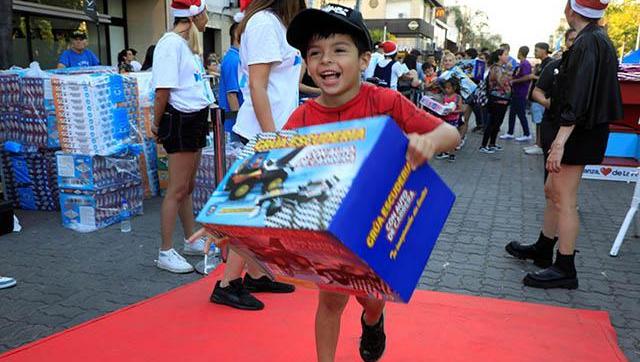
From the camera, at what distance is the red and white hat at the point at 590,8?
3.33 meters

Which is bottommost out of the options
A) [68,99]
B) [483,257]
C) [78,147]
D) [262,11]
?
[483,257]

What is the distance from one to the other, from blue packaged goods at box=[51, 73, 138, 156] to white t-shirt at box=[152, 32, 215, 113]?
149 centimetres

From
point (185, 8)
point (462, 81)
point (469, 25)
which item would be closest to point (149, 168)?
point (185, 8)

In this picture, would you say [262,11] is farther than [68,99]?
No

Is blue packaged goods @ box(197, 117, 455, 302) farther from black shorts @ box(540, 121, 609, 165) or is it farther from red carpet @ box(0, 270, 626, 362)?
black shorts @ box(540, 121, 609, 165)

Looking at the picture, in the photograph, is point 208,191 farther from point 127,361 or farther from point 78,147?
point 127,361

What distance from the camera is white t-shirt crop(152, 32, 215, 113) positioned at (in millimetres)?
3471

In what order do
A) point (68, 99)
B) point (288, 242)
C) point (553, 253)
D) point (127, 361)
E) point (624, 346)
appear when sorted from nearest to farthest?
point (288, 242) < point (127, 361) < point (624, 346) < point (553, 253) < point (68, 99)

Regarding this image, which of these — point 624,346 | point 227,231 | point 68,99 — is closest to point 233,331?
point 227,231

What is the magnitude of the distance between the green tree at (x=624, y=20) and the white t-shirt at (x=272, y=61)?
29650 millimetres

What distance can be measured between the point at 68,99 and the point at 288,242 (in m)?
4.20

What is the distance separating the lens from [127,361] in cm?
253

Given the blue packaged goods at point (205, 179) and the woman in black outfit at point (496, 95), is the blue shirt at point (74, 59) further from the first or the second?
the woman in black outfit at point (496, 95)

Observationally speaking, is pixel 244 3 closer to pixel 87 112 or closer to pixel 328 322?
pixel 328 322
